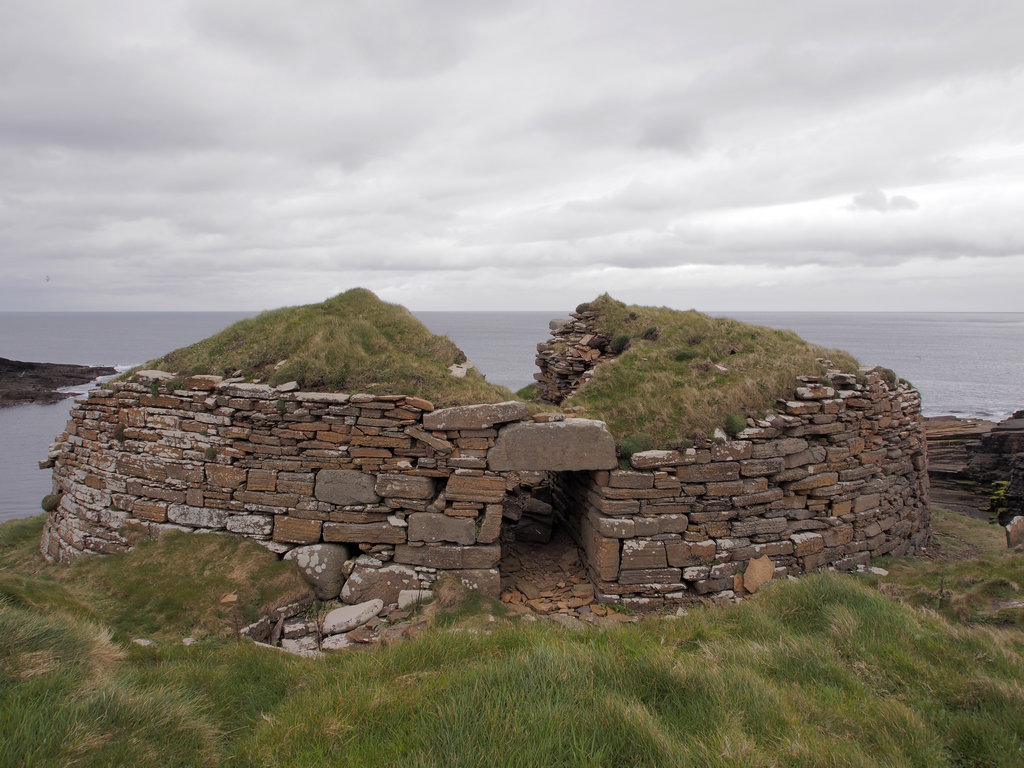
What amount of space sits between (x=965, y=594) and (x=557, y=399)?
31.0ft

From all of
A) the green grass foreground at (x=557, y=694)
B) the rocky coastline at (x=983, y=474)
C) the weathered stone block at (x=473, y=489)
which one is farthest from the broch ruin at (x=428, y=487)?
the rocky coastline at (x=983, y=474)

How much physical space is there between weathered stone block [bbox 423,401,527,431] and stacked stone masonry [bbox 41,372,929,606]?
0.08ft

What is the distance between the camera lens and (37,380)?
144 feet

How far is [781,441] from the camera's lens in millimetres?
9383

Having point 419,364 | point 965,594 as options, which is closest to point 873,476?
point 965,594

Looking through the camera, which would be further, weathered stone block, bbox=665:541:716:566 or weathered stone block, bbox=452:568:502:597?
weathered stone block, bbox=665:541:716:566

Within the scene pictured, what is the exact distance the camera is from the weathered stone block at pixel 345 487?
8859 millimetres

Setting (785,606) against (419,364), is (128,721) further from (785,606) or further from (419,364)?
(419,364)

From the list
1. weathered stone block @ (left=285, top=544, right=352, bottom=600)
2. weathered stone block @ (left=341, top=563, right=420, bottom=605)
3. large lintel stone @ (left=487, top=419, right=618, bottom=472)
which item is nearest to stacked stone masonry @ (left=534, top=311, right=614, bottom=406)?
large lintel stone @ (left=487, top=419, right=618, bottom=472)

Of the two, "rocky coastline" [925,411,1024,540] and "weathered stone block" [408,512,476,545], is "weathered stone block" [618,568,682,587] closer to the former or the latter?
"weathered stone block" [408,512,476,545]

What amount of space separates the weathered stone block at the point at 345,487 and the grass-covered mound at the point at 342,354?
133 centimetres

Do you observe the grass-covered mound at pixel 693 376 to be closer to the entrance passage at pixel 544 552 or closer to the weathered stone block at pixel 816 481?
the weathered stone block at pixel 816 481

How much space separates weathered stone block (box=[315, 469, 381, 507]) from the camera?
8859 millimetres

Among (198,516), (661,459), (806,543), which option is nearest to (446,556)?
(661,459)
